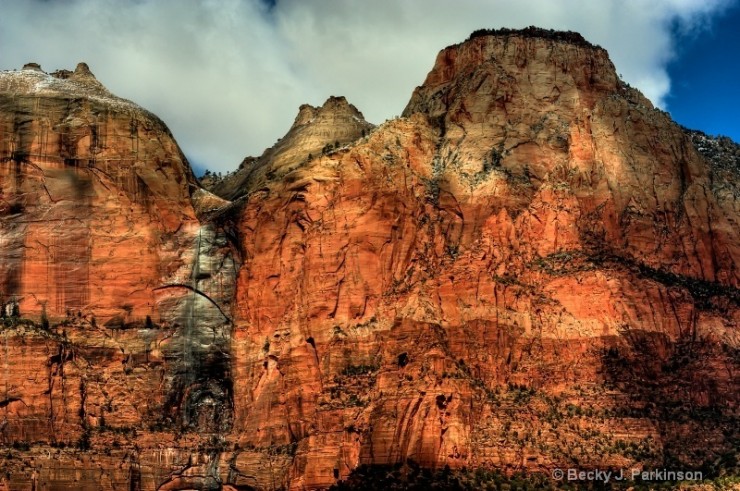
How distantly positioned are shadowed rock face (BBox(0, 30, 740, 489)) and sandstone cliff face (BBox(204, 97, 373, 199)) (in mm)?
2789

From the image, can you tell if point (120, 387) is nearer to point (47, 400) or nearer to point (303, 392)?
point (47, 400)

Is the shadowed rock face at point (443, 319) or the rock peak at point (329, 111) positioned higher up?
the rock peak at point (329, 111)

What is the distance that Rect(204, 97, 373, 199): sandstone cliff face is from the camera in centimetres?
10846

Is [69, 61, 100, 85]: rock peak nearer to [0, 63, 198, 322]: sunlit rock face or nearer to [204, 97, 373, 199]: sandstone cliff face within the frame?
[0, 63, 198, 322]: sunlit rock face

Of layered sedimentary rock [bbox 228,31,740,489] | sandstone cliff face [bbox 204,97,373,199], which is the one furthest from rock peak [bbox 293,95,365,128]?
layered sedimentary rock [bbox 228,31,740,489]

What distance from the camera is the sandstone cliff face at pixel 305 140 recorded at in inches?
4270

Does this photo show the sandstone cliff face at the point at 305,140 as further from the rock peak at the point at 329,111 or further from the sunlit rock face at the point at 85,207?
the sunlit rock face at the point at 85,207

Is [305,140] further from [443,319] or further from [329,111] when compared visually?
[443,319]

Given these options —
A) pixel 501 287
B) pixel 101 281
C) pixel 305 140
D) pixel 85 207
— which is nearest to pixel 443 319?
pixel 501 287

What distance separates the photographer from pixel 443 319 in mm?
95000

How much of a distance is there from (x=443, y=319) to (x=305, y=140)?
23.0 metres

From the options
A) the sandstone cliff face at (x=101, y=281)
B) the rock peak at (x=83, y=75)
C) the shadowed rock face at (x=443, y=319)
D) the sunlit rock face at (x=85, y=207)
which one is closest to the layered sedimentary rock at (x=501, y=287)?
the shadowed rock face at (x=443, y=319)

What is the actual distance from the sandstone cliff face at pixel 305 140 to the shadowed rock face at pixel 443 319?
110 inches

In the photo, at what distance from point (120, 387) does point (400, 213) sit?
22.4m
